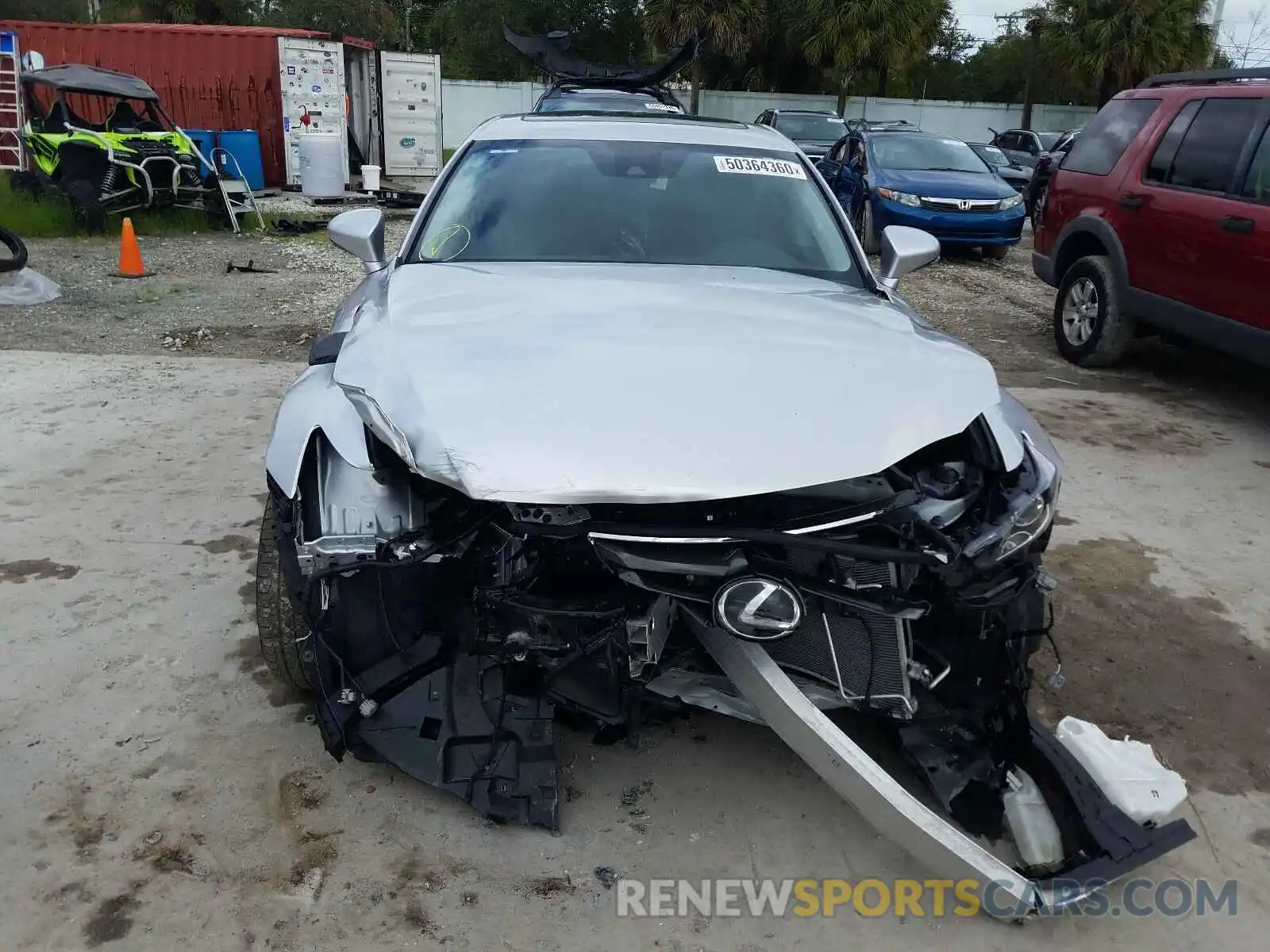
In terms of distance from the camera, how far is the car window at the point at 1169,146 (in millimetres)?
6238

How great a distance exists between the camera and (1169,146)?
6324mm

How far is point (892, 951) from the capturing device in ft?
7.13

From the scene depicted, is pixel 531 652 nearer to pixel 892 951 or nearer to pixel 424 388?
pixel 424 388

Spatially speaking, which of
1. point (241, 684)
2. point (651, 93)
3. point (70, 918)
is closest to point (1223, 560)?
point (241, 684)

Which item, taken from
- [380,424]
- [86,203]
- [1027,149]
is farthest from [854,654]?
[1027,149]

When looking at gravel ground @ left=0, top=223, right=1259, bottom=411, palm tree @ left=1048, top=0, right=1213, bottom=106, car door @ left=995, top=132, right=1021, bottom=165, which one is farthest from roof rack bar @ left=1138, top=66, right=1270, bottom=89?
palm tree @ left=1048, top=0, right=1213, bottom=106

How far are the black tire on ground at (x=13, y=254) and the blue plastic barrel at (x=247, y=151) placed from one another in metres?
6.79

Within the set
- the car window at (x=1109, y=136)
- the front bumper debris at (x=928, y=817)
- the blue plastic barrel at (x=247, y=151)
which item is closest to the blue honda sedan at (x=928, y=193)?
the car window at (x=1109, y=136)

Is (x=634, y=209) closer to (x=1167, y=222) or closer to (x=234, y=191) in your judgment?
(x=1167, y=222)

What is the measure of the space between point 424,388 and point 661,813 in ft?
4.06

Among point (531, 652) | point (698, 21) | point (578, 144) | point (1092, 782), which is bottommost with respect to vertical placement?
point (1092, 782)

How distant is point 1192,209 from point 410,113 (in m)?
13.9

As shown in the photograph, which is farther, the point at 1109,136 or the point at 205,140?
the point at 205,140

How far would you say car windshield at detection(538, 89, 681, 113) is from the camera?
9445mm
